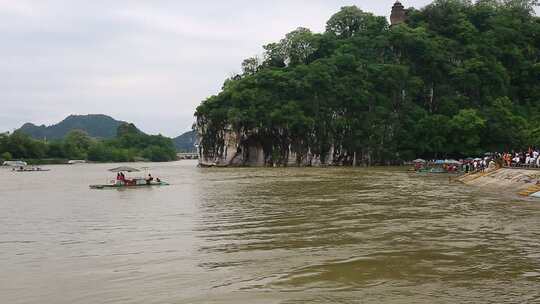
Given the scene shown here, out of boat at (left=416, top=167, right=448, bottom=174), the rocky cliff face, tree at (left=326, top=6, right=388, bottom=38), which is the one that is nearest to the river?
boat at (left=416, top=167, right=448, bottom=174)

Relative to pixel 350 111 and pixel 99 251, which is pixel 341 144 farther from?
pixel 99 251

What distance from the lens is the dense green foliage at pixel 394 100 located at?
3339 inches

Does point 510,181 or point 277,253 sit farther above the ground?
point 510,181

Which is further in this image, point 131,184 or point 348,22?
point 348,22

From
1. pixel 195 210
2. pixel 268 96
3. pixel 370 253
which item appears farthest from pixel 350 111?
pixel 370 253

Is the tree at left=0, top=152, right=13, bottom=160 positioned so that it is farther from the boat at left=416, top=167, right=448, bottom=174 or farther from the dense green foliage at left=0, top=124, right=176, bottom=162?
the boat at left=416, top=167, right=448, bottom=174

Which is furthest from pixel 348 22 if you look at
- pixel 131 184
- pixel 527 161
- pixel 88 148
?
pixel 88 148

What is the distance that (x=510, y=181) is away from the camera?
116 feet

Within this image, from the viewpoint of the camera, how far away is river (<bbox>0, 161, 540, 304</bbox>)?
9.83 metres

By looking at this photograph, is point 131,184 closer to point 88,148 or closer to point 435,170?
point 435,170

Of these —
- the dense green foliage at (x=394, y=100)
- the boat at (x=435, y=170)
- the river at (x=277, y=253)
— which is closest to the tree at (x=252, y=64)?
the dense green foliage at (x=394, y=100)

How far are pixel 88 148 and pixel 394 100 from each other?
103 m

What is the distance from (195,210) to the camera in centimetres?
2503

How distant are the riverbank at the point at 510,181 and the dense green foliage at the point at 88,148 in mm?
113581
